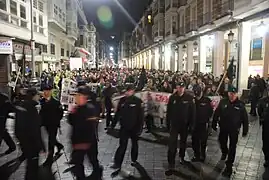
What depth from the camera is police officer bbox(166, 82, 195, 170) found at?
6.32 m

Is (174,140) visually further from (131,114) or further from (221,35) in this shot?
(221,35)

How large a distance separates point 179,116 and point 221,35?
1715cm

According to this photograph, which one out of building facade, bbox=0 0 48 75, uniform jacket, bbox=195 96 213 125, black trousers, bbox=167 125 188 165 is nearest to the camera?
black trousers, bbox=167 125 188 165

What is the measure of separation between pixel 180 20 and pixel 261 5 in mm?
22194

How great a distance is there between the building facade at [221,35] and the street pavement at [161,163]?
29.5 feet

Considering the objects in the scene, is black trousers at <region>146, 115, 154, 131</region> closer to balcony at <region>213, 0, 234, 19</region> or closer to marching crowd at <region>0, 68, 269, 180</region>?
marching crowd at <region>0, 68, 269, 180</region>

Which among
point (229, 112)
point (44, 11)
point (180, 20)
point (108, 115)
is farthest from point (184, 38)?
point (229, 112)

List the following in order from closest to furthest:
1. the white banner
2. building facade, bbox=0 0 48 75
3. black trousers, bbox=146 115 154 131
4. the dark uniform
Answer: black trousers, bbox=146 115 154 131 < the white banner < the dark uniform < building facade, bbox=0 0 48 75

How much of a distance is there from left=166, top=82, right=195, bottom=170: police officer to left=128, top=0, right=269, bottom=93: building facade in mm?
9617

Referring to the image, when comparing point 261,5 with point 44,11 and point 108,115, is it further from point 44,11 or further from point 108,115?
point 44,11

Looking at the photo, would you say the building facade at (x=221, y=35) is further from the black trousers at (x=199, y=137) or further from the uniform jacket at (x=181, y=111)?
the uniform jacket at (x=181, y=111)

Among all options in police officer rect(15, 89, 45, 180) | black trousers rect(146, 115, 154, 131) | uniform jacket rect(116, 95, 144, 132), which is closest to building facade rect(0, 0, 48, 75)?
black trousers rect(146, 115, 154, 131)

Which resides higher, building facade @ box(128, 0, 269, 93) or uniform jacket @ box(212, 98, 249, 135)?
building facade @ box(128, 0, 269, 93)

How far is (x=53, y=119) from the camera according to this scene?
686cm
